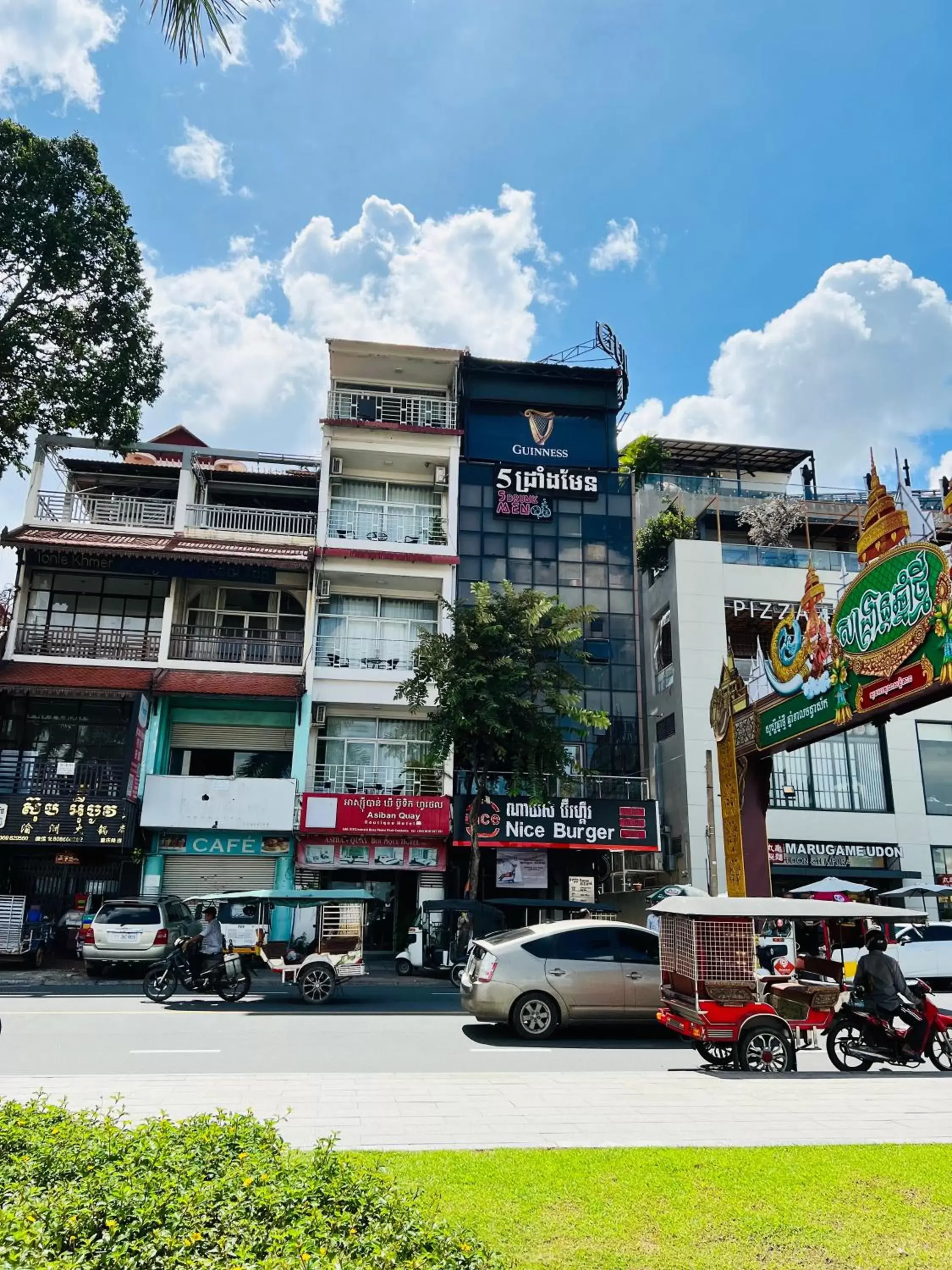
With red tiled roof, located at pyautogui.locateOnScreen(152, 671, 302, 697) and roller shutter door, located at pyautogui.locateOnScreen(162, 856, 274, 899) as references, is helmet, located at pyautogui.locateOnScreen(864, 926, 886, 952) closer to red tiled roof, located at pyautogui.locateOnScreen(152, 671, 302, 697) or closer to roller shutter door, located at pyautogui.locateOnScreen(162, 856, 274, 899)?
red tiled roof, located at pyautogui.locateOnScreen(152, 671, 302, 697)

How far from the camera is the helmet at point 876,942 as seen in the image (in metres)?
10.3

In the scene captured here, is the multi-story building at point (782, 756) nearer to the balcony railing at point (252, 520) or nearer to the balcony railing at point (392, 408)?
the balcony railing at point (392, 408)

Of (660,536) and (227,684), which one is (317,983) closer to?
(227,684)

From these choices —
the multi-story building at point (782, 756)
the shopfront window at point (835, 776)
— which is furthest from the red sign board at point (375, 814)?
the shopfront window at point (835, 776)

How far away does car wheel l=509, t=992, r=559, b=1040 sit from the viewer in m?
11.8

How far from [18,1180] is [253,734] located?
23.9 metres

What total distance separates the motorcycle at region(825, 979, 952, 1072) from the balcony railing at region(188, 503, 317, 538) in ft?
70.5

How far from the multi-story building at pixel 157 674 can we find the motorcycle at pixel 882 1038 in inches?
672

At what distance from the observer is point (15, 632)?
25969 millimetres

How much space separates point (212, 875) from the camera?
25.7m

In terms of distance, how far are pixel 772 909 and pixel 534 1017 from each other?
352 centimetres

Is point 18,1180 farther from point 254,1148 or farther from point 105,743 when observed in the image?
point 105,743

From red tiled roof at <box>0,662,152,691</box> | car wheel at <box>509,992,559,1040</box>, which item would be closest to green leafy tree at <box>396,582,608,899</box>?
red tiled roof at <box>0,662,152,691</box>

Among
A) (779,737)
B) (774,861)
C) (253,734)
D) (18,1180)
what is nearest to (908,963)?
(779,737)
